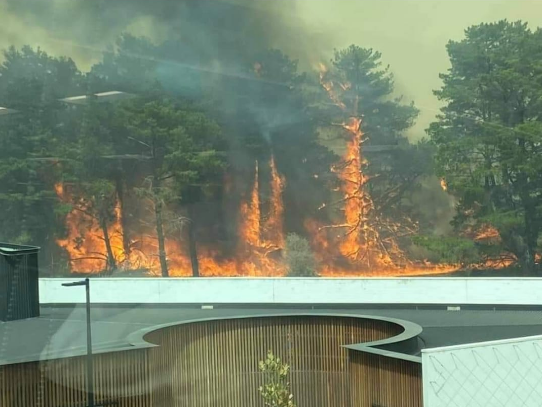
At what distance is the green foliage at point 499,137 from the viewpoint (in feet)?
46.9

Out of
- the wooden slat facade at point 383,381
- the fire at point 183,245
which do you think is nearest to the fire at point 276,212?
the fire at point 183,245

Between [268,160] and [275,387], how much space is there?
10.7m

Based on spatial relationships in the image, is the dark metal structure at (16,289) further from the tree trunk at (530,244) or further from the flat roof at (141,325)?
the tree trunk at (530,244)

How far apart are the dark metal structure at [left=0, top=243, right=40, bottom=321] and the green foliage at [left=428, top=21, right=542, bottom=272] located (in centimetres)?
902

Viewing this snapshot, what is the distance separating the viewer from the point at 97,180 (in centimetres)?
1586

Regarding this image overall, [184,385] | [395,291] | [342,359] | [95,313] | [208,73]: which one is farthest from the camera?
[208,73]

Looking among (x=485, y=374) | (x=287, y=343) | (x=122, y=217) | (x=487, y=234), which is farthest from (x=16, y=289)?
(x=487, y=234)

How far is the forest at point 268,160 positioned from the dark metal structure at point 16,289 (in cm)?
485

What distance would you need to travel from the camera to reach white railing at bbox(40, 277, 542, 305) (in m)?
11.6

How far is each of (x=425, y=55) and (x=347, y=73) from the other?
178 centimetres

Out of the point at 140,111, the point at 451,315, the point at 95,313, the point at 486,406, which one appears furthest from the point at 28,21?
the point at 486,406

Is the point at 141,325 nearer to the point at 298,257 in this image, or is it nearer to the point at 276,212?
the point at 298,257

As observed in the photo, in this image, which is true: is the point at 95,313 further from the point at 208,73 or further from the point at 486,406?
the point at 208,73

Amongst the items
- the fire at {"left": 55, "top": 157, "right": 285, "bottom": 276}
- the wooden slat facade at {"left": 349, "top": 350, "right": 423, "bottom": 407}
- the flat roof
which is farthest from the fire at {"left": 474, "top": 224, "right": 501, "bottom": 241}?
the wooden slat facade at {"left": 349, "top": 350, "right": 423, "bottom": 407}
